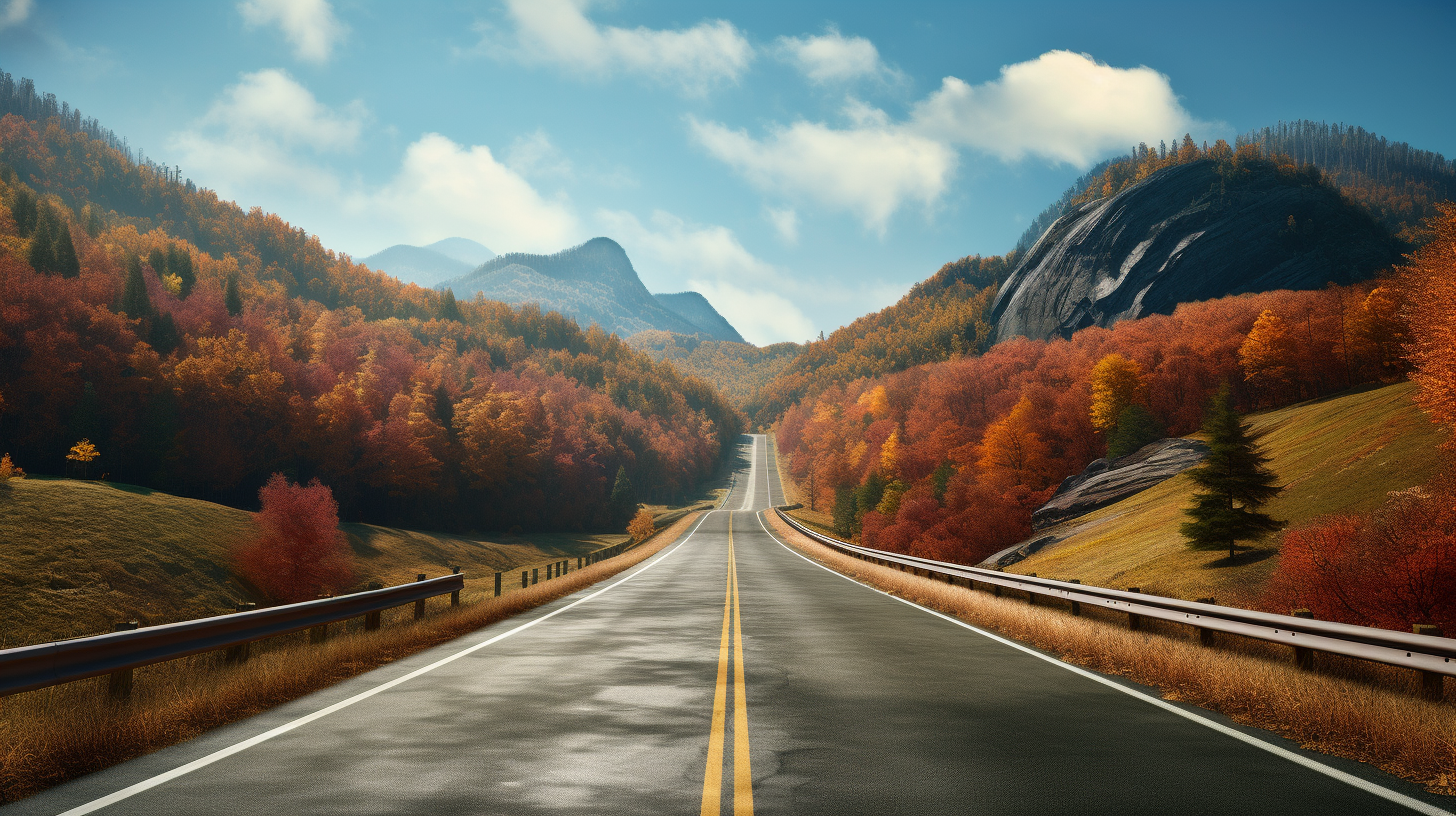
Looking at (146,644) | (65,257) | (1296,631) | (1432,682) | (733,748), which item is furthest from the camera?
(65,257)

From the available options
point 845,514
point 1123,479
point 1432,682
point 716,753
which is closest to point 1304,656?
point 1432,682

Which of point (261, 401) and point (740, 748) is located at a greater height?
point (261, 401)

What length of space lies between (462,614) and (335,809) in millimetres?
10115

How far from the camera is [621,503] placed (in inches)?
4469

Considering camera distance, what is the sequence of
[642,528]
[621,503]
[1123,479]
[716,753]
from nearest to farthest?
[716,753] → [1123,479] → [642,528] → [621,503]

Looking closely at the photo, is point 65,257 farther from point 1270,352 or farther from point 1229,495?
point 1270,352

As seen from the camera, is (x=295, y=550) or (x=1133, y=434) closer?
(x=295, y=550)

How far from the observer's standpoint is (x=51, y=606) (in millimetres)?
36094

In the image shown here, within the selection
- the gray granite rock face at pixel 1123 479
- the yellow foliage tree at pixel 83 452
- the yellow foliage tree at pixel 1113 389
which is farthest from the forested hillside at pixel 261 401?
the yellow foliage tree at pixel 1113 389

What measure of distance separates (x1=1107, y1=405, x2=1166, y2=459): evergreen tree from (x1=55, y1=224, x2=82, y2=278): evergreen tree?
111754mm

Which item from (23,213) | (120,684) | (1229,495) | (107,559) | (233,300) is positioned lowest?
(107,559)

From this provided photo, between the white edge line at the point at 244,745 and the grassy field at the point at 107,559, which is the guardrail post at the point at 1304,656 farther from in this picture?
the grassy field at the point at 107,559

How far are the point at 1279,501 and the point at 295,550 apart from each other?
61728 mm

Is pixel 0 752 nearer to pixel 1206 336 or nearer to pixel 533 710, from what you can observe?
pixel 533 710
